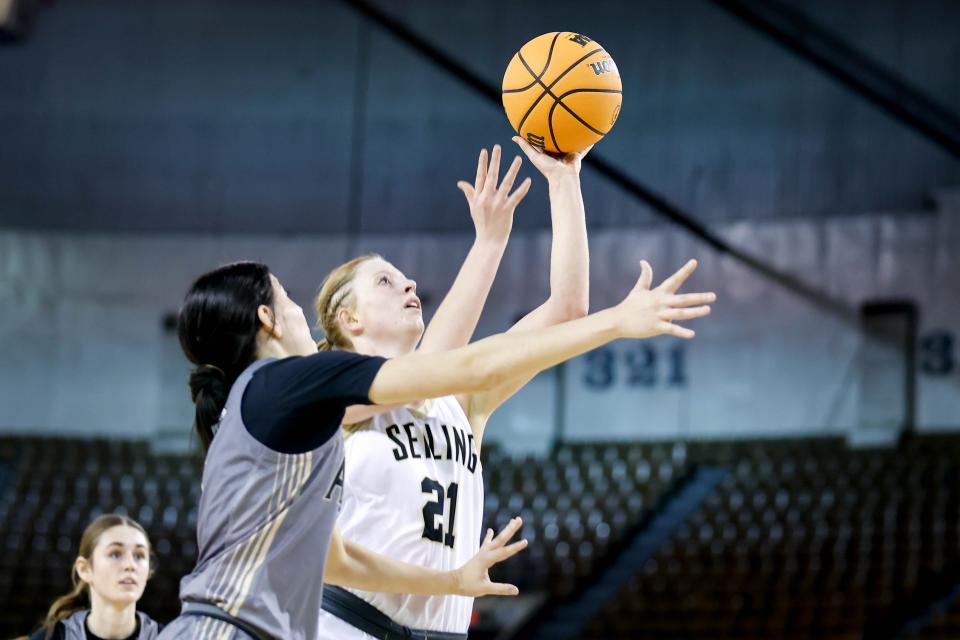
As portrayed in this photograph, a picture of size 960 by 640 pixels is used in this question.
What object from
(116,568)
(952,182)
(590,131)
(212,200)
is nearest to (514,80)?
(590,131)

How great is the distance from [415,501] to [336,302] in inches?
25.4

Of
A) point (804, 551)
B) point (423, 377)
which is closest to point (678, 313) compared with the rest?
point (423, 377)

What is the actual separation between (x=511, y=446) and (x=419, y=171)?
4065mm

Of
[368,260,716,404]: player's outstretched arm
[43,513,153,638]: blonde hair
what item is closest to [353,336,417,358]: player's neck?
[368,260,716,404]: player's outstretched arm

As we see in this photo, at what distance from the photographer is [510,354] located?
2486 mm

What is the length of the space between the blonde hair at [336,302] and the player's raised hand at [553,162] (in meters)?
0.57

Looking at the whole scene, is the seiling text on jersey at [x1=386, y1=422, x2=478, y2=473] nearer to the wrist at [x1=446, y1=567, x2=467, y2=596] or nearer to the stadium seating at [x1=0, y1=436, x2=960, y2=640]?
the wrist at [x1=446, y1=567, x2=467, y2=596]

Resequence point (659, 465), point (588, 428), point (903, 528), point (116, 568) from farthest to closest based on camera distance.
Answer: point (588, 428) → point (659, 465) → point (903, 528) → point (116, 568)

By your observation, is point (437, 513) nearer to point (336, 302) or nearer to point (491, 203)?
point (336, 302)

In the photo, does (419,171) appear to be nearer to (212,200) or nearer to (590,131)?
(212,200)

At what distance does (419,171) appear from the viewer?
→ 715 inches

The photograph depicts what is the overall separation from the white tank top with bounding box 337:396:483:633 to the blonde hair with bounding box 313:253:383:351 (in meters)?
0.29

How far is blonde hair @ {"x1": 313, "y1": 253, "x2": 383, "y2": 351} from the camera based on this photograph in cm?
374

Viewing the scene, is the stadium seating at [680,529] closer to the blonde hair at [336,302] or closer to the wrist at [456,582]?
the blonde hair at [336,302]
